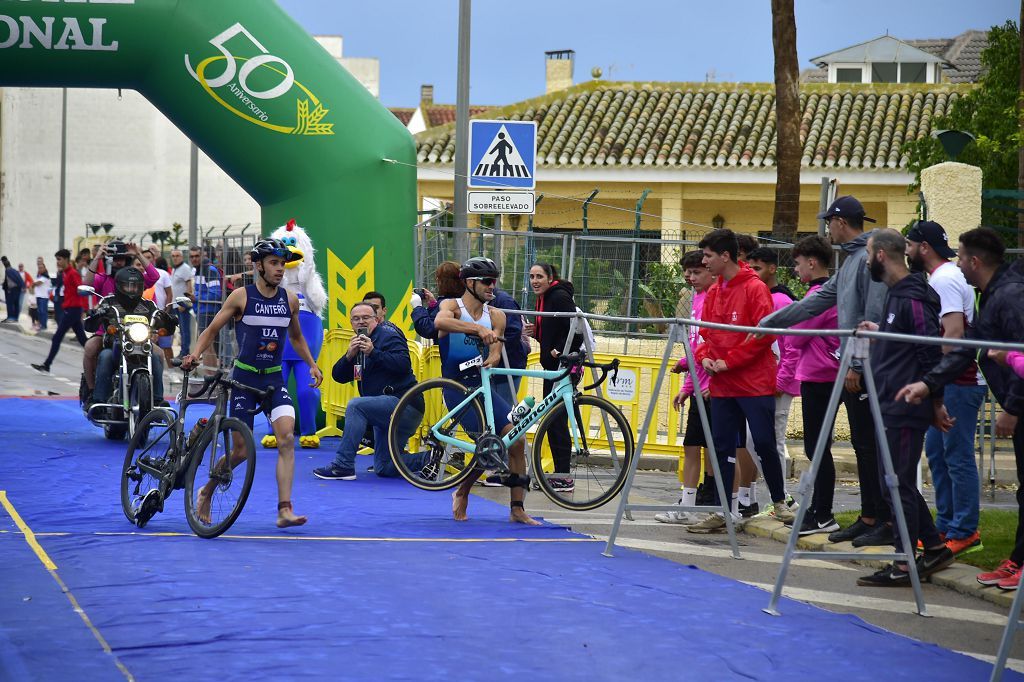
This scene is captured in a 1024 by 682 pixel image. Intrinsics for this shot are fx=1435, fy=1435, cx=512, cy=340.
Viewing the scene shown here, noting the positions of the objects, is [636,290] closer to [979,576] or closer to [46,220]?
[979,576]

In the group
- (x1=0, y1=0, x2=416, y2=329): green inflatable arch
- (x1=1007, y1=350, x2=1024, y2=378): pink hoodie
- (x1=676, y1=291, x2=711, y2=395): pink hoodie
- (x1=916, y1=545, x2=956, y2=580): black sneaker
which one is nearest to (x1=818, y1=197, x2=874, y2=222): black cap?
(x1=676, y1=291, x2=711, y2=395): pink hoodie

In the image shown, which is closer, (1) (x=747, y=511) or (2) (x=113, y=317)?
(1) (x=747, y=511)

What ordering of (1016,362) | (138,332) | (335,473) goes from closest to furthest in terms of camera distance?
(1016,362) → (335,473) → (138,332)

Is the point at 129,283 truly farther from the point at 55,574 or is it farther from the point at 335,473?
the point at 55,574

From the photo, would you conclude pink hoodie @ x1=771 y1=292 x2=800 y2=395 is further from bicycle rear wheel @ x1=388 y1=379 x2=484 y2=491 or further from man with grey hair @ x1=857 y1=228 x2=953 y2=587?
bicycle rear wheel @ x1=388 y1=379 x2=484 y2=491

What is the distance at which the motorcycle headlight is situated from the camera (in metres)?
13.6

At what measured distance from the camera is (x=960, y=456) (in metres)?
8.79

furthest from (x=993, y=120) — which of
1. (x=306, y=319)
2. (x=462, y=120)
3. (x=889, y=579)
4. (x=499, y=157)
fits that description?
(x=889, y=579)

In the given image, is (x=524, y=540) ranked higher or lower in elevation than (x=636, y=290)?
lower

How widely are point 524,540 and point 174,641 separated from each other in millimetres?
3441

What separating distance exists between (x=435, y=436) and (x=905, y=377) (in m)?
3.71

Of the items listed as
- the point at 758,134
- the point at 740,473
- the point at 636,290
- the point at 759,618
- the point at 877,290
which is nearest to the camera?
the point at 759,618

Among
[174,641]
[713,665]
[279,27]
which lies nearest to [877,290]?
[713,665]

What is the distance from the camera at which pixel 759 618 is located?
7.19 metres
